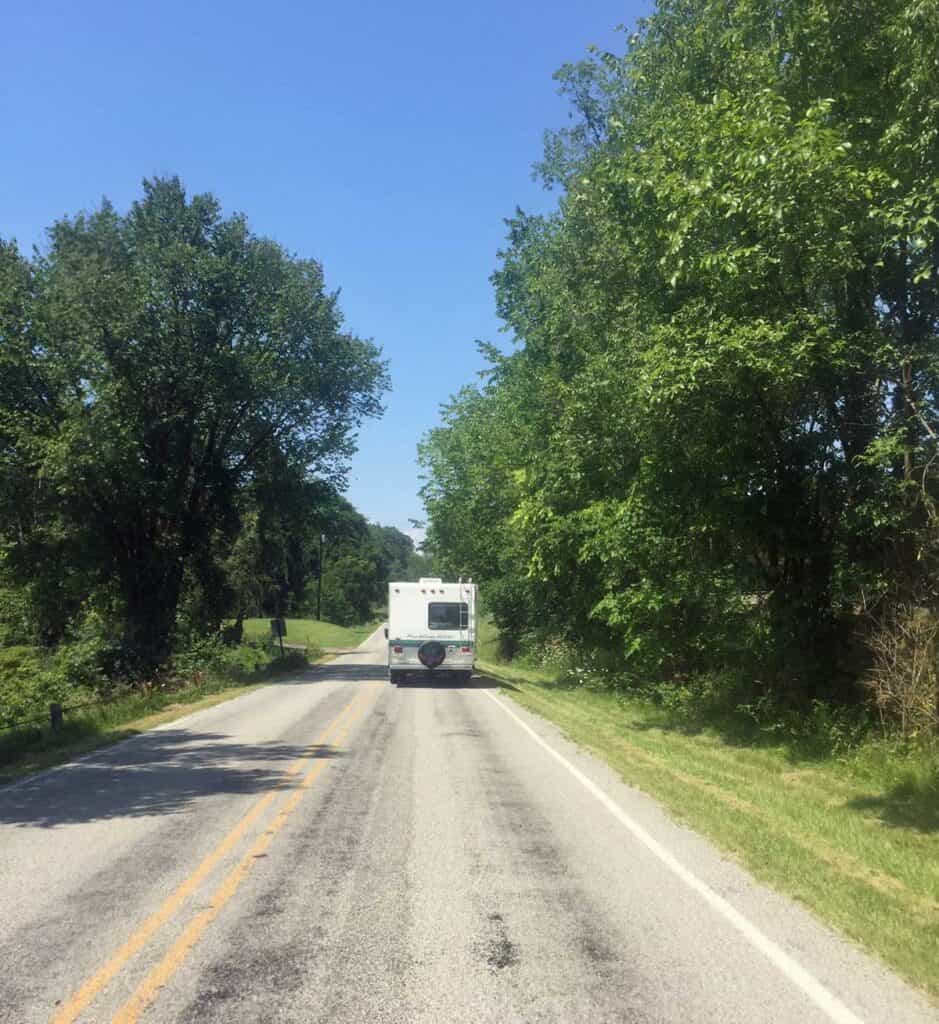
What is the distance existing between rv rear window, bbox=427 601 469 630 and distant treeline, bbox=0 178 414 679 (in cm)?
953

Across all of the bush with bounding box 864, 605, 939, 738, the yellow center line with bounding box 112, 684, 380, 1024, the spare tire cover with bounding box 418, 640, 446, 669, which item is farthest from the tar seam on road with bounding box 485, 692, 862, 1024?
the spare tire cover with bounding box 418, 640, 446, 669

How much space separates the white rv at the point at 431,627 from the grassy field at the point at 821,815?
365 inches

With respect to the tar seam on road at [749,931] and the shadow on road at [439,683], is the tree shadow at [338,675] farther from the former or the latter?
the tar seam on road at [749,931]

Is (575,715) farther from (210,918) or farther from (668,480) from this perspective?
(210,918)

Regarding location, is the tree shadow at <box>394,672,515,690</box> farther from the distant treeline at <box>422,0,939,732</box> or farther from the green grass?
the green grass

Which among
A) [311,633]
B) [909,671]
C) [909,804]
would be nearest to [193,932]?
[909,804]

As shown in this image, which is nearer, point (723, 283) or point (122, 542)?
point (723, 283)

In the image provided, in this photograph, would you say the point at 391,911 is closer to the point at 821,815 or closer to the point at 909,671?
the point at 821,815

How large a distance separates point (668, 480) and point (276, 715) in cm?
1000

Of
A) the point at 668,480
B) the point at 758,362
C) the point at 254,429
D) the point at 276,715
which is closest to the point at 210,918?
the point at 758,362

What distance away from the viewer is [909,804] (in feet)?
32.9

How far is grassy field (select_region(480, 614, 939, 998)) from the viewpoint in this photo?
614cm

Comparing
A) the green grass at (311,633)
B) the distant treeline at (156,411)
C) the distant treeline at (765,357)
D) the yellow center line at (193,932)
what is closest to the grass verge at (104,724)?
the distant treeline at (156,411)

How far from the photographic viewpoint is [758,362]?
10945mm
